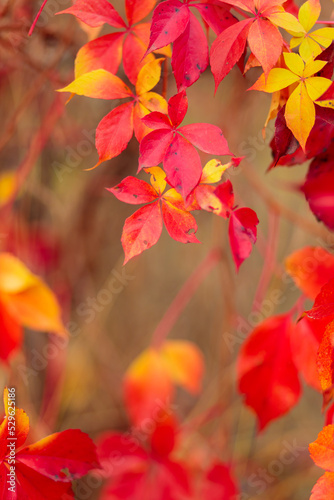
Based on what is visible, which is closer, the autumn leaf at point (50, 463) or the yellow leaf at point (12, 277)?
the autumn leaf at point (50, 463)

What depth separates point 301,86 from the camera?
0.83ft

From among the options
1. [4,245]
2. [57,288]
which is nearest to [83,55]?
[4,245]

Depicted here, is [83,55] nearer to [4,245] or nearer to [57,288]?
[4,245]

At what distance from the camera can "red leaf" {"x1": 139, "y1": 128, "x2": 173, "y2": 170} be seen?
25cm

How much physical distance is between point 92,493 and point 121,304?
45 cm

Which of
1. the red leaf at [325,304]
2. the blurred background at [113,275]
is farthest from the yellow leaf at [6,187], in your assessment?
the red leaf at [325,304]

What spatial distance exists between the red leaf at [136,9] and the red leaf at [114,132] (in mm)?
66

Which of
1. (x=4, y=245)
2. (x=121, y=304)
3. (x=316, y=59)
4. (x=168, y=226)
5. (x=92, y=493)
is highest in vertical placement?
(x=316, y=59)

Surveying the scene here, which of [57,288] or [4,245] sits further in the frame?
[57,288]

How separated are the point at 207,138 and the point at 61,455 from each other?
0.73 feet

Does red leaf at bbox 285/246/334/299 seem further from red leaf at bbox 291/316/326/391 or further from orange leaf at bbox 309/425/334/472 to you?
orange leaf at bbox 309/425/334/472

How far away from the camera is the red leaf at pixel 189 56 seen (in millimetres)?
255

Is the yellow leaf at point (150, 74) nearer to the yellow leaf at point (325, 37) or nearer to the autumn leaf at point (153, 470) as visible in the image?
the yellow leaf at point (325, 37)

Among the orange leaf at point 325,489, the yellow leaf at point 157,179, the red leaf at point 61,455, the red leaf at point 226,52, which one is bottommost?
the red leaf at point 61,455
